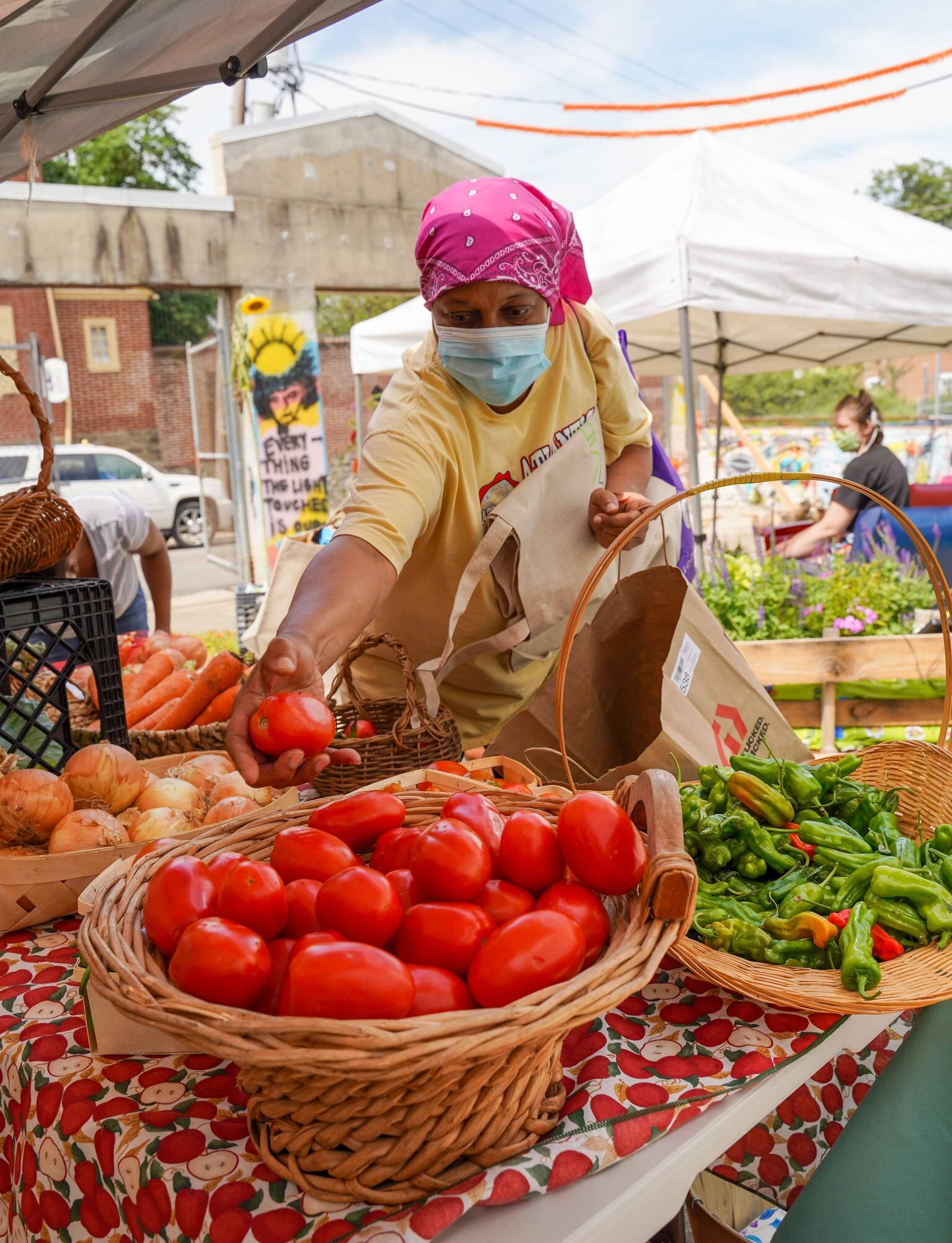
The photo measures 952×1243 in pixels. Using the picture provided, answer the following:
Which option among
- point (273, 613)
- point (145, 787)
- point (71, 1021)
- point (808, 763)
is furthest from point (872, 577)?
point (71, 1021)

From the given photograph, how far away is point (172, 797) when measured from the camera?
5.82 feet

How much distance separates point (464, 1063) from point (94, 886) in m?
0.55

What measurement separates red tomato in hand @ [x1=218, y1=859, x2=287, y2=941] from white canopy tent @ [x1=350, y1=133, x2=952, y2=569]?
4726mm

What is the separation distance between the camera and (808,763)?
6.36 ft

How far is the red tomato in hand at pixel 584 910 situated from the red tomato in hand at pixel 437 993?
124 millimetres

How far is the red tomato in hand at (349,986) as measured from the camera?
2.98ft

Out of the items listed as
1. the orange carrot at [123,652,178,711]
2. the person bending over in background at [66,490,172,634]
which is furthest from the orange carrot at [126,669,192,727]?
the person bending over in background at [66,490,172,634]

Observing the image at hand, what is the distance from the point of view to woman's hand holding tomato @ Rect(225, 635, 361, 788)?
1.45m

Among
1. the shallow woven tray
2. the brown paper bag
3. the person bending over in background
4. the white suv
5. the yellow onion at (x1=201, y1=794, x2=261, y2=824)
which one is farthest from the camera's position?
the white suv

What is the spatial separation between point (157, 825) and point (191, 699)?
117 cm

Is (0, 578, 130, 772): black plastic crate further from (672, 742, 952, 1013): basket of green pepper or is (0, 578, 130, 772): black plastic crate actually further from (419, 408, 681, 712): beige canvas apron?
(672, 742, 952, 1013): basket of green pepper

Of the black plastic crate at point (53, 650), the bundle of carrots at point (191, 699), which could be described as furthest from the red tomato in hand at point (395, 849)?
the bundle of carrots at point (191, 699)

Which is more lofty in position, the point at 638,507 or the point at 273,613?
the point at 638,507

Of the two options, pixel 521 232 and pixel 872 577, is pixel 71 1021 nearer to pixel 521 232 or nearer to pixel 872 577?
pixel 521 232
